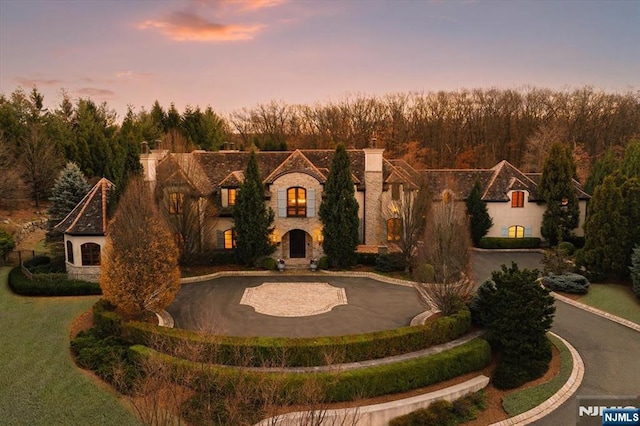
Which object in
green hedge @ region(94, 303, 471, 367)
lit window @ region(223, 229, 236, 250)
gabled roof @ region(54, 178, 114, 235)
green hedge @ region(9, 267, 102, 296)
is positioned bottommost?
green hedge @ region(94, 303, 471, 367)

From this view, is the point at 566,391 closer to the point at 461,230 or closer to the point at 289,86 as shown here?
the point at 461,230

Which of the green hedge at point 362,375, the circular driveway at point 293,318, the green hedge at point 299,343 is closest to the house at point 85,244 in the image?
the circular driveway at point 293,318

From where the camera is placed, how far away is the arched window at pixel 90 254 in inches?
987

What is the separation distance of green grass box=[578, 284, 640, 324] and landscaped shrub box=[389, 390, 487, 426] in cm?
1159

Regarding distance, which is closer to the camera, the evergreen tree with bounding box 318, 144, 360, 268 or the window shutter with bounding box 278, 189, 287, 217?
the evergreen tree with bounding box 318, 144, 360, 268

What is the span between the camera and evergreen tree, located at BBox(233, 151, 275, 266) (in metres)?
28.6

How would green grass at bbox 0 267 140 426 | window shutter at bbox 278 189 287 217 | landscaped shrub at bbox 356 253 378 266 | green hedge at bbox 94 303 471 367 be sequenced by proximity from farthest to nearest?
window shutter at bbox 278 189 287 217 → landscaped shrub at bbox 356 253 378 266 → green hedge at bbox 94 303 471 367 → green grass at bbox 0 267 140 426

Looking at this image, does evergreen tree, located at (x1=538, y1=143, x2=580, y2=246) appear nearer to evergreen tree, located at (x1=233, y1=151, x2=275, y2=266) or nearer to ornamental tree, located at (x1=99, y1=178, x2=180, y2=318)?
evergreen tree, located at (x1=233, y1=151, x2=275, y2=266)

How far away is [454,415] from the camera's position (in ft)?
47.4

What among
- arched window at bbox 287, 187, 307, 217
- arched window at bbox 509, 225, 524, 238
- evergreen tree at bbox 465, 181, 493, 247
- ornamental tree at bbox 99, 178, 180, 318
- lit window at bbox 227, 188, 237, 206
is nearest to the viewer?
ornamental tree at bbox 99, 178, 180, 318

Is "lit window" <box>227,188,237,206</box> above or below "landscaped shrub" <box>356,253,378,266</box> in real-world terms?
above

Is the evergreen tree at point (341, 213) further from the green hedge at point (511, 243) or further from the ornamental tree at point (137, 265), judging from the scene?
the green hedge at point (511, 243)

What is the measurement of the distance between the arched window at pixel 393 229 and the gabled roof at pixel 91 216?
18.6 m

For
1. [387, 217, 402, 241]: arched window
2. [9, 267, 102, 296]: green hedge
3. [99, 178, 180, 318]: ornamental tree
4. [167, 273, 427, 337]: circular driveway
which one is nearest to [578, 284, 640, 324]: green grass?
[167, 273, 427, 337]: circular driveway
